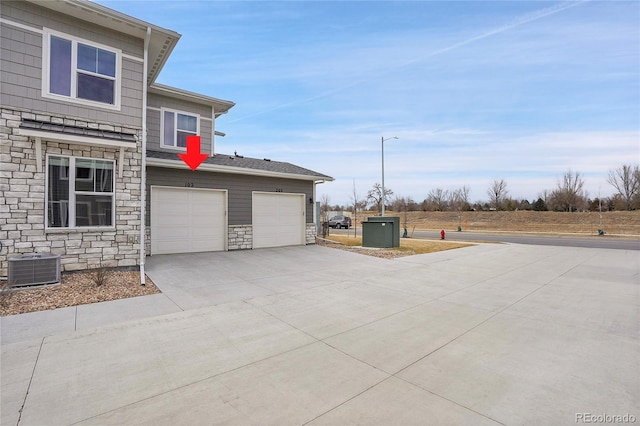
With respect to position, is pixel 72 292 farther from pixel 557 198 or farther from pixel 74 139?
pixel 557 198

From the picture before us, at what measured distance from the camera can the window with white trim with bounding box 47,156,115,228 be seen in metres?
6.93

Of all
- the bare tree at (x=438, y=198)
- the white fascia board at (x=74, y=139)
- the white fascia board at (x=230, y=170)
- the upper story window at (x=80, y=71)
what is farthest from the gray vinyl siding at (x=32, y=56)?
the bare tree at (x=438, y=198)

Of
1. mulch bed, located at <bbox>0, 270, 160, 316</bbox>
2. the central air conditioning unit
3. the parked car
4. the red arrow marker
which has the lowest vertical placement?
mulch bed, located at <bbox>0, 270, 160, 316</bbox>

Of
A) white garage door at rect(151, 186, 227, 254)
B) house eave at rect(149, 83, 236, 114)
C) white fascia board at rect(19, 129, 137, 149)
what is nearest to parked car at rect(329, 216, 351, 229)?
house eave at rect(149, 83, 236, 114)

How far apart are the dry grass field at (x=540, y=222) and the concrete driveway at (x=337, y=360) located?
25506 millimetres

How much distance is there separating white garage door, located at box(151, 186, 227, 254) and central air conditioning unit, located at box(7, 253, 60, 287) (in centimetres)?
383

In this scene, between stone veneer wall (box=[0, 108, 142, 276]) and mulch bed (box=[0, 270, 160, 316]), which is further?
stone veneer wall (box=[0, 108, 142, 276])

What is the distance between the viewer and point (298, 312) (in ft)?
16.8

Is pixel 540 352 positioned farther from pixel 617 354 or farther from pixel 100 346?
pixel 100 346

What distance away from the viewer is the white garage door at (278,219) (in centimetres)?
1255

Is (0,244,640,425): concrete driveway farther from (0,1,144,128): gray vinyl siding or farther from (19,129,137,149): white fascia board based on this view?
(0,1,144,128): gray vinyl siding

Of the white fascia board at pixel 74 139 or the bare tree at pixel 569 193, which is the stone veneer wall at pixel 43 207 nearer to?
the white fascia board at pixel 74 139

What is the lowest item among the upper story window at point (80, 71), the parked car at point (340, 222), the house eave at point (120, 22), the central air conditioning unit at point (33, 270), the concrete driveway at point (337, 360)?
the concrete driveway at point (337, 360)

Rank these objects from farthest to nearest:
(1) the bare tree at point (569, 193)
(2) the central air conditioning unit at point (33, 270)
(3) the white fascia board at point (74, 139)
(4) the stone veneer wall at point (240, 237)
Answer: (1) the bare tree at point (569, 193), (4) the stone veneer wall at point (240, 237), (3) the white fascia board at point (74, 139), (2) the central air conditioning unit at point (33, 270)
